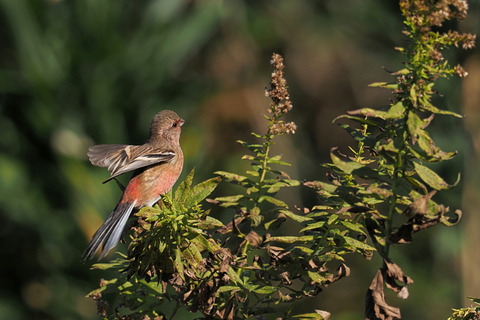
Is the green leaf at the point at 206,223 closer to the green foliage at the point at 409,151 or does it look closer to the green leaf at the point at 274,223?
the green leaf at the point at 274,223

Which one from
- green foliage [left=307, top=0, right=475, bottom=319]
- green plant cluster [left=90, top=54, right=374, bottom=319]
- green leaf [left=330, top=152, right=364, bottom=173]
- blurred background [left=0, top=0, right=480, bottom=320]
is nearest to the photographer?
green foliage [left=307, top=0, right=475, bottom=319]

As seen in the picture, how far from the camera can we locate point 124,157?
3.94 m

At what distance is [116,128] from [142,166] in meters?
2.90

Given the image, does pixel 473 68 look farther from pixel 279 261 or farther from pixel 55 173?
pixel 279 261

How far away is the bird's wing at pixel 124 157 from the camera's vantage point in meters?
3.77

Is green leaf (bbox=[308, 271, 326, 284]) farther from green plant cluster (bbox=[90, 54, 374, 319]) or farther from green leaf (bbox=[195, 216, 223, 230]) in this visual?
green leaf (bbox=[195, 216, 223, 230])

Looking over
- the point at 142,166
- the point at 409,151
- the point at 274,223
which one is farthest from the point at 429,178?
the point at 142,166

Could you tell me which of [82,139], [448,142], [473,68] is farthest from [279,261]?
[82,139]

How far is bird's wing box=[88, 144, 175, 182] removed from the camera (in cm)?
377

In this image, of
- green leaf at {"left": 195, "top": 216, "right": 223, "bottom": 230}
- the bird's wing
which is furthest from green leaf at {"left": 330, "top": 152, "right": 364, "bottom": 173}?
the bird's wing

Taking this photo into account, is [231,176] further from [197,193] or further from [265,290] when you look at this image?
[265,290]

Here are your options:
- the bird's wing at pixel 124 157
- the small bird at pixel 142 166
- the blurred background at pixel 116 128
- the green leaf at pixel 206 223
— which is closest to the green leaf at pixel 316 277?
the green leaf at pixel 206 223

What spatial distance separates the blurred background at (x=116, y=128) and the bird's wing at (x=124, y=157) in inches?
85.4

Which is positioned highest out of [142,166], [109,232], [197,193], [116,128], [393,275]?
[116,128]
